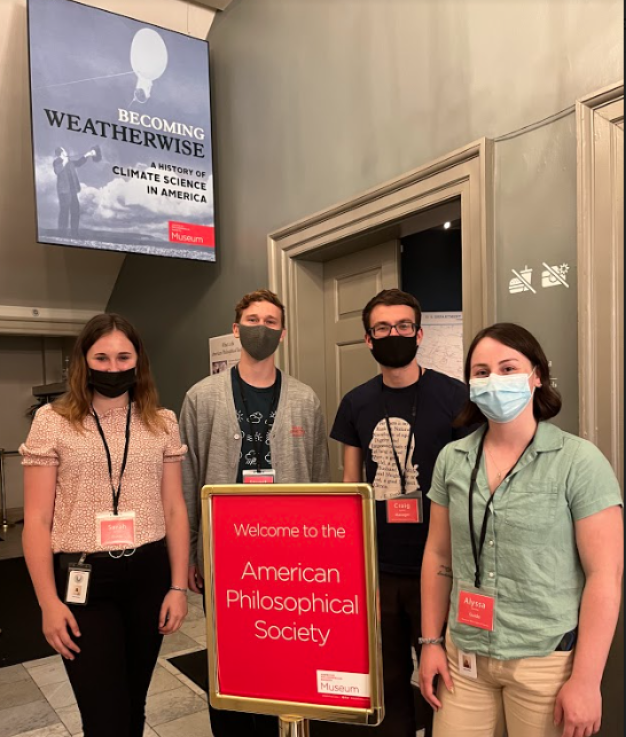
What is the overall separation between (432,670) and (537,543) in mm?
402

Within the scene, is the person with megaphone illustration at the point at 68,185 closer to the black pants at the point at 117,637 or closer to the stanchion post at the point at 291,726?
the black pants at the point at 117,637

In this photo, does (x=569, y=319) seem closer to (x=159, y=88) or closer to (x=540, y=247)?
(x=540, y=247)

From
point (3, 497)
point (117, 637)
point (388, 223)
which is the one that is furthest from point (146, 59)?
point (3, 497)

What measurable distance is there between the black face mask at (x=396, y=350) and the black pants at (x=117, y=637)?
0.84 m

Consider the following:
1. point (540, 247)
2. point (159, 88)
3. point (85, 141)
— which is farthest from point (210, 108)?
point (540, 247)

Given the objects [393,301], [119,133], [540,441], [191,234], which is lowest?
[540,441]

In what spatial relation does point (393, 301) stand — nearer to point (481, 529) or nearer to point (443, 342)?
point (481, 529)

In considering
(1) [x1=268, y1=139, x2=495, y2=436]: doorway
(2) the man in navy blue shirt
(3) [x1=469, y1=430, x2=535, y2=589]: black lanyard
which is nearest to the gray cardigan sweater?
(2) the man in navy blue shirt

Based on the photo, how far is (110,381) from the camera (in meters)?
1.70

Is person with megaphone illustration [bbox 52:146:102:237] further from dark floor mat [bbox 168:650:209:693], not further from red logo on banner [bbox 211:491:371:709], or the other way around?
red logo on banner [bbox 211:491:371:709]

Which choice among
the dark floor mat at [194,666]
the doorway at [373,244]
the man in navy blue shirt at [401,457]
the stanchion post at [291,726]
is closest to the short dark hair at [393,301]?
the man in navy blue shirt at [401,457]

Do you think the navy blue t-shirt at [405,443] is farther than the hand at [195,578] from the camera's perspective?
No

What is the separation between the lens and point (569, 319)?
1975 mm

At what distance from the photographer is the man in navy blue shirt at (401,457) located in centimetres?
175
